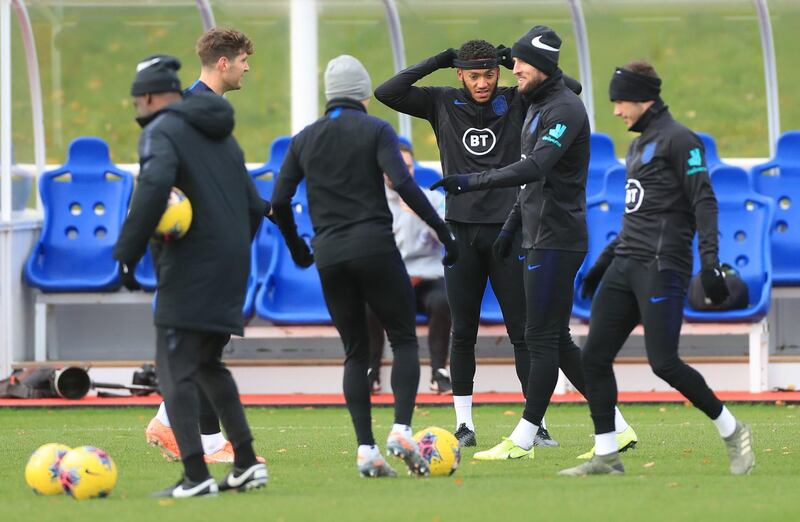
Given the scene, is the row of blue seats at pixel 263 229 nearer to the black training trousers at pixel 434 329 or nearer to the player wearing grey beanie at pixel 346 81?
the black training trousers at pixel 434 329

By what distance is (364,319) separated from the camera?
774 cm

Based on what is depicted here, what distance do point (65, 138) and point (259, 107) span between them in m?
4.30

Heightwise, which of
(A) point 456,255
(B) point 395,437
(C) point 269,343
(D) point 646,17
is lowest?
(C) point 269,343

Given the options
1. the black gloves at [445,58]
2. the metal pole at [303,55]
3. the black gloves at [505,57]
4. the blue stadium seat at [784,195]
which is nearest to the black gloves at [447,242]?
the black gloves at [505,57]

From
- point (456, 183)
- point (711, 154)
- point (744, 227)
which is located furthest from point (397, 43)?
point (456, 183)

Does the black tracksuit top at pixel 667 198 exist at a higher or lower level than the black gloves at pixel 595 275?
higher

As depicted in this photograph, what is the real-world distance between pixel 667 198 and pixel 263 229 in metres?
7.38

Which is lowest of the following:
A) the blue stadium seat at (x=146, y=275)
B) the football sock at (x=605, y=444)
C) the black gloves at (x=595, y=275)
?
the blue stadium seat at (x=146, y=275)

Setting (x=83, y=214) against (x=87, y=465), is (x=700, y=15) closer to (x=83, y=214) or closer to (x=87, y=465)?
(x=83, y=214)

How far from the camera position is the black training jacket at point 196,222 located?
6.91m

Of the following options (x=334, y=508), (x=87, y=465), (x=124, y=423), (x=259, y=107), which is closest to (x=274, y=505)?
(x=334, y=508)

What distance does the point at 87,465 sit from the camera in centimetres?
721

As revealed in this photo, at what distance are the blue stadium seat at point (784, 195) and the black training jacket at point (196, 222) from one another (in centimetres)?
788

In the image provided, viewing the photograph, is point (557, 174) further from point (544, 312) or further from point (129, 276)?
point (129, 276)
